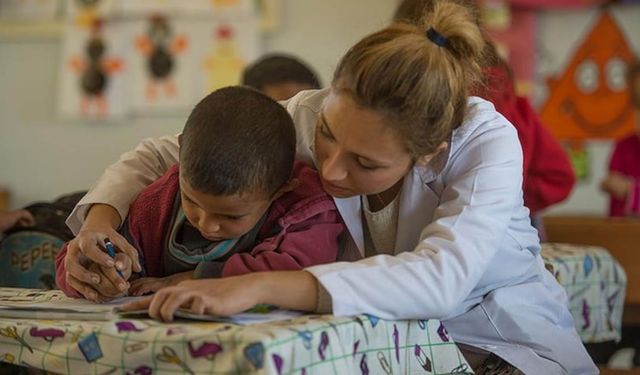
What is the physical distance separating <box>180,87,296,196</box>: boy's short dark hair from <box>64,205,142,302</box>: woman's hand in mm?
132

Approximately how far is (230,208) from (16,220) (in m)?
0.83

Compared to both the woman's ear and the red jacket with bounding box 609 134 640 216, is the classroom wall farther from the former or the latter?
the woman's ear

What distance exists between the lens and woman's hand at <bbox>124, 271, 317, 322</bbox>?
3.46 feet

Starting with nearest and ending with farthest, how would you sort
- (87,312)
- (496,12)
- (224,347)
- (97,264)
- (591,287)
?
(224,347) < (87,312) < (97,264) < (591,287) < (496,12)

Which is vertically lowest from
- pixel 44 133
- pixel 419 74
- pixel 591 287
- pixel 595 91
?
pixel 44 133

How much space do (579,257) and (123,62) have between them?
2260 mm

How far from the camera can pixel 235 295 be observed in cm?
106

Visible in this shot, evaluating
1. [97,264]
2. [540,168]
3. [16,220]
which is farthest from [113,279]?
[540,168]

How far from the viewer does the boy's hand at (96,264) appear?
1.24 metres

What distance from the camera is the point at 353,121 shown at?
48.4 inches

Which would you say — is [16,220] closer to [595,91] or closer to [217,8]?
[217,8]

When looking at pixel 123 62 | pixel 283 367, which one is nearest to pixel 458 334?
pixel 283 367

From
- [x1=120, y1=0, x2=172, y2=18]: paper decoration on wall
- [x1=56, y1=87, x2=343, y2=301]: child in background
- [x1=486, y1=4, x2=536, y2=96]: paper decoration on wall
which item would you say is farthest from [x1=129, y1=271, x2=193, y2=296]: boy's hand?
[x1=120, y1=0, x2=172, y2=18]: paper decoration on wall

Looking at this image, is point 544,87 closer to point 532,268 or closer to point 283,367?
point 532,268
